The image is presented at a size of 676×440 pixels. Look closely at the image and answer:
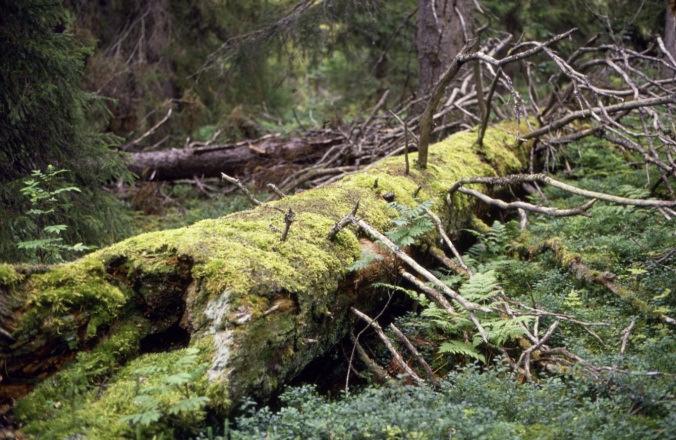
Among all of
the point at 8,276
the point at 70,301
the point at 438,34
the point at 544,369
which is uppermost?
the point at 438,34

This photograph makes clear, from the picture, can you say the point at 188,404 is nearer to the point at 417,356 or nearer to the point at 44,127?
the point at 417,356

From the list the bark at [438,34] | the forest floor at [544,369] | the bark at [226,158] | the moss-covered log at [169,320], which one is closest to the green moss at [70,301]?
the moss-covered log at [169,320]

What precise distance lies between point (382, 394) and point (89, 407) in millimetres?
1606

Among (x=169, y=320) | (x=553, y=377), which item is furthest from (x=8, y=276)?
(x=553, y=377)

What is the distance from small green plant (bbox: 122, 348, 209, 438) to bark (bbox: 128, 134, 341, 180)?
696 centimetres

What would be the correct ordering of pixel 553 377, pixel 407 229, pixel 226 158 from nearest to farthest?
1. pixel 553 377
2. pixel 407 229
3. pixel 226 158

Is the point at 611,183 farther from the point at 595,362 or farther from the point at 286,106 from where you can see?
the point at 286,106

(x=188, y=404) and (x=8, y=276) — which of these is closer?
(x=188, y=404)

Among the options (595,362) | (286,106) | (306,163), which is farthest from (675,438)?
(286,106)

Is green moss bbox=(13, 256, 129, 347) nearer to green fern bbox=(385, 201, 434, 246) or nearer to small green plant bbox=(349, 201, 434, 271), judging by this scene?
small green plant bbox=(349, 201, 434, 271)

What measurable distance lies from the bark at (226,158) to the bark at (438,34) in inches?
74.6

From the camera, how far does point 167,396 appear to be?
292cm

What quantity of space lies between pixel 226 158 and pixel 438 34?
160 inches

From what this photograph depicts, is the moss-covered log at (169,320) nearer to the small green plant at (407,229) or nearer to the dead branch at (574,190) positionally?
the small green plant at (407,229)
